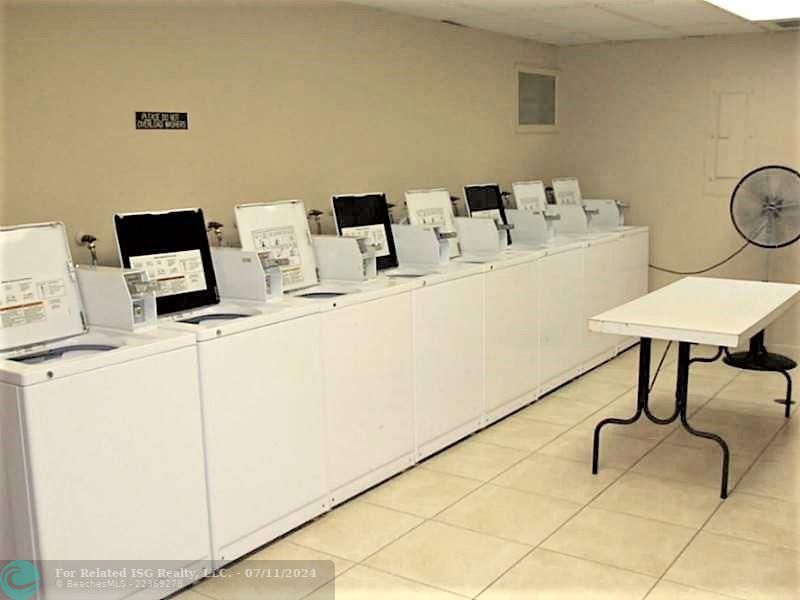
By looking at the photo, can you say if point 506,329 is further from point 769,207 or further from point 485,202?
point 769,207

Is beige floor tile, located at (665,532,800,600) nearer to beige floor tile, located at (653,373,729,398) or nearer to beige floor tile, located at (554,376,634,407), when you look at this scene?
beige floor tile, located at (554,376,634,407)

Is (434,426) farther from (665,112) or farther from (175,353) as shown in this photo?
(665,112)

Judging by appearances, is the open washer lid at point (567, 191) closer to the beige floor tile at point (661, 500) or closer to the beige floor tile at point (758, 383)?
the beige floor tile at point (758, 383)

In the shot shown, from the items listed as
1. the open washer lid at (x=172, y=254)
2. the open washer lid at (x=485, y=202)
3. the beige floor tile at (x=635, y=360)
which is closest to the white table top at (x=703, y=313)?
the beige floor tile at (x=635, y=360)

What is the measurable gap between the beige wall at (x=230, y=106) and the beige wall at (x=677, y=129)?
1408 mm

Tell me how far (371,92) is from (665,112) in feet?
9.73

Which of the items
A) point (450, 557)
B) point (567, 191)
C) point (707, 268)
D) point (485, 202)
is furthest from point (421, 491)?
point (707, 268)

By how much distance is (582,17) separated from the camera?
17.8ft

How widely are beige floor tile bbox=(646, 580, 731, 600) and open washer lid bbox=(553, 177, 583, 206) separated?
4038 millimetres

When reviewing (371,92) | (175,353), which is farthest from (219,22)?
(175,353)

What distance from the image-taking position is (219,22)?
3820mm

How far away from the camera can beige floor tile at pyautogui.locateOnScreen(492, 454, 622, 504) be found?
149 inches

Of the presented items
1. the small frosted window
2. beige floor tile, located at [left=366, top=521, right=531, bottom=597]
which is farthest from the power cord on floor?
beige floor tile, located at [left=366, top=521, right=531, bottom=597]

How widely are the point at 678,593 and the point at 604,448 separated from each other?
1.47 metres
